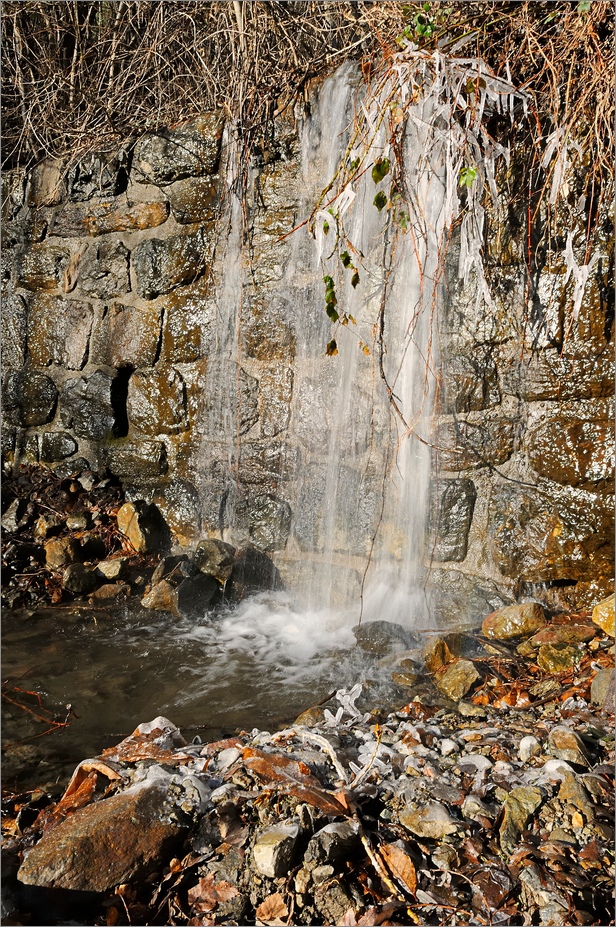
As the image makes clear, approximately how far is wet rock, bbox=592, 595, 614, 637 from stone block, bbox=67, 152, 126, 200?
3.58 m

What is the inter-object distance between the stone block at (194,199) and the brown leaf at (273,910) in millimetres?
3362

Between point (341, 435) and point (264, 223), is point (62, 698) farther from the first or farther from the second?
point (264, 223)

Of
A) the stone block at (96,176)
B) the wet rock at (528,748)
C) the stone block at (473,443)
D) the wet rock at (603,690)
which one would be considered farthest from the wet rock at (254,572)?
the stone block at (96,176)

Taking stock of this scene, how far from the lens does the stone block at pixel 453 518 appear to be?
3.11 m

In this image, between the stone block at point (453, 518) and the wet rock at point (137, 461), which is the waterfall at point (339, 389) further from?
the wet rock at point (137, 461)

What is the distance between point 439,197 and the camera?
2850mm

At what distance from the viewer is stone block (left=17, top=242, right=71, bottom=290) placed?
4.16 metres

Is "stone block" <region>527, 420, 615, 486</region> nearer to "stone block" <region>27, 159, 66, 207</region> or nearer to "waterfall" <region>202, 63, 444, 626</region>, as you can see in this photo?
"waterfall" <region>202, 63, 444, 626</region>

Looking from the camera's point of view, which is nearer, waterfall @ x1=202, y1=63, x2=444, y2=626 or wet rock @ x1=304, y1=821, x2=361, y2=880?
wet rock @ x1=304, y1=821, x2=361, y2=880

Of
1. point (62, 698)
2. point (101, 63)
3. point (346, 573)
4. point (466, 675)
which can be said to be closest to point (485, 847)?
point (466, 675)

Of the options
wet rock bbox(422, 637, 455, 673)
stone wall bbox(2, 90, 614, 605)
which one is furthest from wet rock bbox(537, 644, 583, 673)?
stone wall bbox(2, 90, 614, 605)

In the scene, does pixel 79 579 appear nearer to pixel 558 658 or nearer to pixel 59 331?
pixel 59 331

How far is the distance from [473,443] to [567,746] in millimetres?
1598

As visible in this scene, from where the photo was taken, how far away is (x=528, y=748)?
1775 mm
